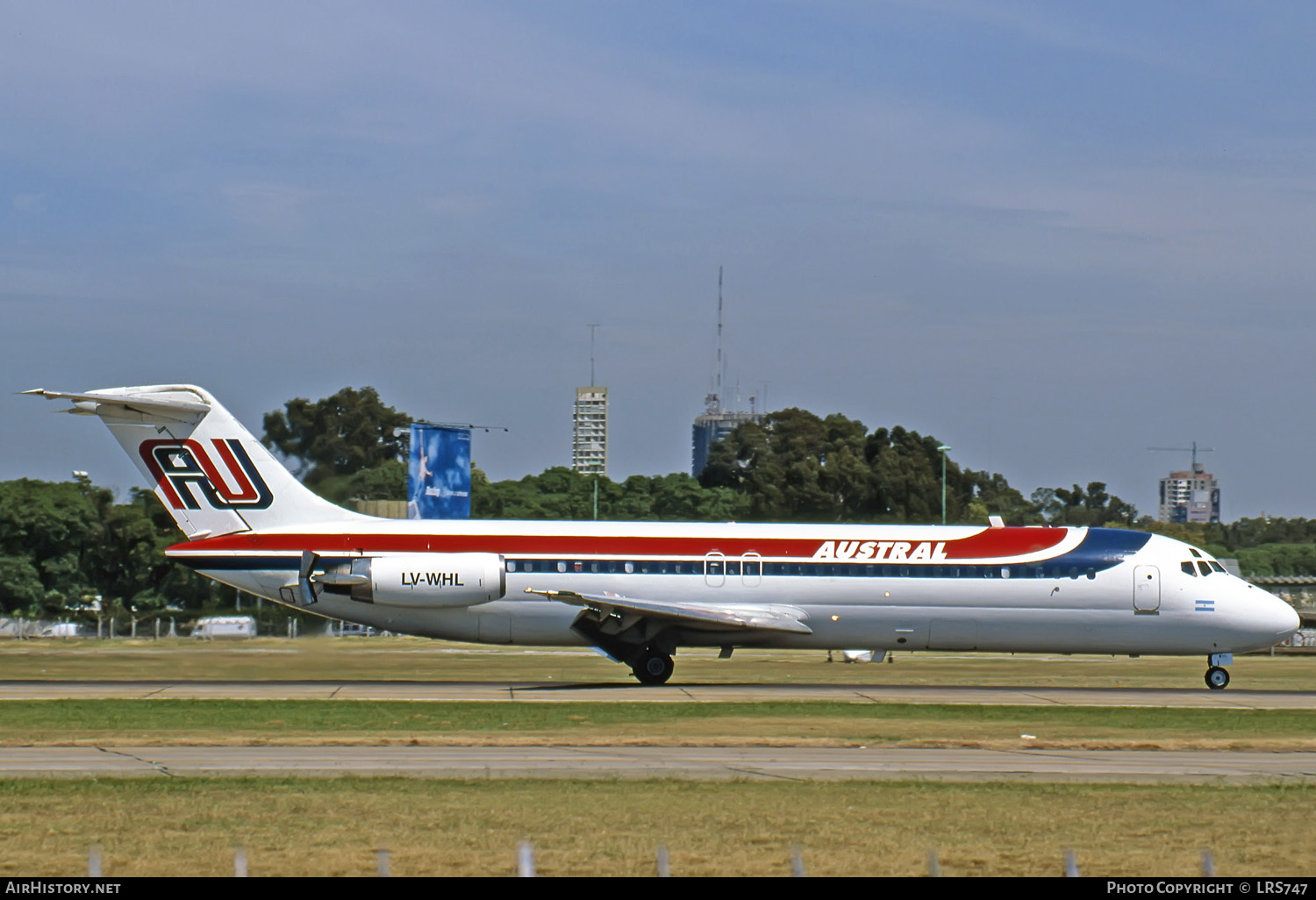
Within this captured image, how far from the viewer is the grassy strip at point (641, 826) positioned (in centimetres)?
Answer: 1271

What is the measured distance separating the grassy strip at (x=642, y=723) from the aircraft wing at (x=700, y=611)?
4.49 metres

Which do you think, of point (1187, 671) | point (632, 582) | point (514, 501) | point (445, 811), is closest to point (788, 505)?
point (514, 501)

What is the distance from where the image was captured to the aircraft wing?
34.0 m

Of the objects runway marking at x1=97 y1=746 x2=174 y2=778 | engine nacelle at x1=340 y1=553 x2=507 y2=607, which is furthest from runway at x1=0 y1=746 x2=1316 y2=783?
engine nacelle at x1=340 y1=553 x2=507 y2=607

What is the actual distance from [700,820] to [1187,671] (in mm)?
34051

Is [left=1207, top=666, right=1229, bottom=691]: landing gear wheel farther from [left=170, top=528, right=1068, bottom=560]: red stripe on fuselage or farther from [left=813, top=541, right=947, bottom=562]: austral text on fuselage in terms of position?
[left=813, top=541, right=947, bottom=562]: austral text on fuselage

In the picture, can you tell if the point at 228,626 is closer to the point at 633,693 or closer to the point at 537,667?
the point at 537,667

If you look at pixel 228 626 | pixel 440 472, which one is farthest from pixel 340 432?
pixel 228 626

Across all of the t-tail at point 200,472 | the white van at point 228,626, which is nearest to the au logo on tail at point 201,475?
the t-tail at point 200,472

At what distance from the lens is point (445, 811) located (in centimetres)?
1548

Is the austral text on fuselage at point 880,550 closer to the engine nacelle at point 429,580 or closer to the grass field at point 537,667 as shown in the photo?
the grass field at point 537,667

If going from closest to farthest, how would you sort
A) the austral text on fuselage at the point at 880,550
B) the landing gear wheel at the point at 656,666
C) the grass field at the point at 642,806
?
the grass field at the point at 642,806, the landing gear wheel at the point at 656,666, the austral text on fuselage at the point at 880,550

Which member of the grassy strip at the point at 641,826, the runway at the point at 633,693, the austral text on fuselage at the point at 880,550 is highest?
the austral text on fuselage at the point at 880,550

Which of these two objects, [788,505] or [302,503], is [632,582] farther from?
[788,505]
